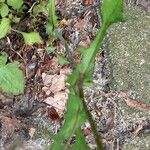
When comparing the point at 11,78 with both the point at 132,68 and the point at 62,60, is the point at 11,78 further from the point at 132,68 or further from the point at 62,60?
the point at 132,68

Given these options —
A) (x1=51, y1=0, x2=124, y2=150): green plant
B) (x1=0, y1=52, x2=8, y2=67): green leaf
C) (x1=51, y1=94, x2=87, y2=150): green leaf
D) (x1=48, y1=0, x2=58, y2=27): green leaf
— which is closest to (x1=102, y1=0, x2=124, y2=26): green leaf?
(x1=51, y1=0, x2=124, y2=150): green plant

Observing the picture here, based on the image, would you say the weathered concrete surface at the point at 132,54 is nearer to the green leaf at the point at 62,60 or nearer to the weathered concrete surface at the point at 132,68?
the weathered concrete surface at the point at 132,68

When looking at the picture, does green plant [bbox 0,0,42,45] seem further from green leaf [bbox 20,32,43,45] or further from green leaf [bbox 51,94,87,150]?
green leaf [bbox 51,94,87,150]

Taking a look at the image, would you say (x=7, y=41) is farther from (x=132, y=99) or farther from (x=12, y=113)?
(x=132, y=99)

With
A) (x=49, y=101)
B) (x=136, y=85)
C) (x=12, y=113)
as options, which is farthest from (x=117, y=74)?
(x=12, y=113)

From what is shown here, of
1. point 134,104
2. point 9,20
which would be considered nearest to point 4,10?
point 9,20

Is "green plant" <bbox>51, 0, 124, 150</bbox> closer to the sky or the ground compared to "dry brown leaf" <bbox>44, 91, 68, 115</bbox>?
closer to the sky
